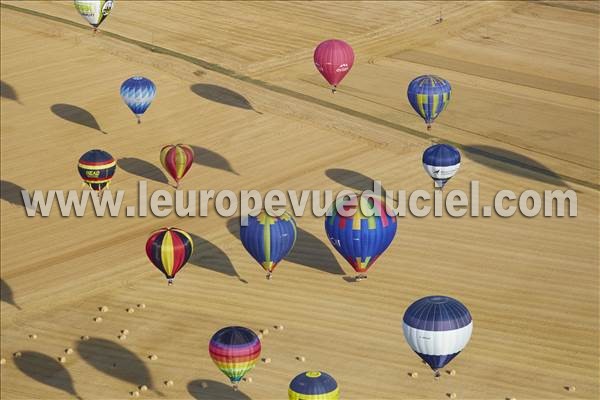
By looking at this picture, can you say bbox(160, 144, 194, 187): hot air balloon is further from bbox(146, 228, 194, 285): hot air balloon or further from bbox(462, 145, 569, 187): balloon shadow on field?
bbox(462, 145, 569, 187): balloon shadow on field

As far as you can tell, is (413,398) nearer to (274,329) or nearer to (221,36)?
(274,329)

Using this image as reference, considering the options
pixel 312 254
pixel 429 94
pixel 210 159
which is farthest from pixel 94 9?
pixel 312 254

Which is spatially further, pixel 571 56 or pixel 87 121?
pixel 571 56

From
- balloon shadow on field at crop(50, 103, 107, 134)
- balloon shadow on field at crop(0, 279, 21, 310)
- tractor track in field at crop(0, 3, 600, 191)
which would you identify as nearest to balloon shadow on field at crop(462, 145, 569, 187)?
tractor track in field at crop(0, 3, 600, 191)

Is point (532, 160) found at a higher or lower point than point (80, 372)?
higher

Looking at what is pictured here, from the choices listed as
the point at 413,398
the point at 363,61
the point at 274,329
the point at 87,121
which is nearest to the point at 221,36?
the point at 363,61

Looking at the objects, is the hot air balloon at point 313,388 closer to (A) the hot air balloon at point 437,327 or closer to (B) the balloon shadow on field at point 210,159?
(A) the hot air balloon at point 437,327

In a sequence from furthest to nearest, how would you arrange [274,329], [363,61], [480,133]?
1. [363,61]
2. [480,133]
3. [274,329]
